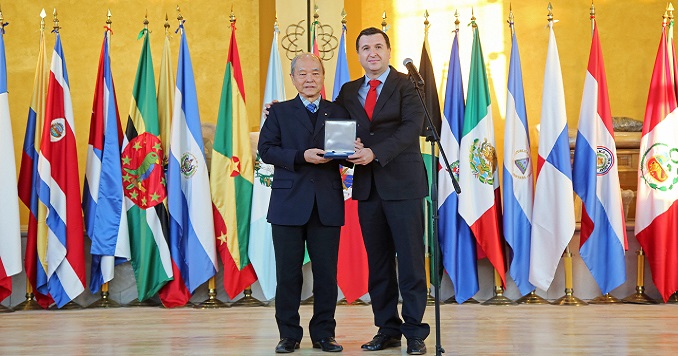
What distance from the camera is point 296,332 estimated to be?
4.07 m

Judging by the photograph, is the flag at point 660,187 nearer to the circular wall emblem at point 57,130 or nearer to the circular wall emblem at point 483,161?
the circular wall emblem at point 483,161

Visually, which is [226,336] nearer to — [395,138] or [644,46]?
[395,138]

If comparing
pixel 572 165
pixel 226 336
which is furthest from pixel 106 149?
pixel 572 165

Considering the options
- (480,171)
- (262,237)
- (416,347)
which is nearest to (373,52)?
(416,347)

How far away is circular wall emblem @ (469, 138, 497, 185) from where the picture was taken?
5945mm

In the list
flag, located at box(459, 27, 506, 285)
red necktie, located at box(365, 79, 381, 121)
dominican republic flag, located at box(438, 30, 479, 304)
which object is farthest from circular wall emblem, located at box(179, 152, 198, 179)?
red necktie, located at box(365, 79, 381, 121)

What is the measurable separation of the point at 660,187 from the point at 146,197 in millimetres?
3418

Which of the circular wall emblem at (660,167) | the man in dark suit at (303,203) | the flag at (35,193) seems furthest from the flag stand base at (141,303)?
the circular wall emblem at (660,167)

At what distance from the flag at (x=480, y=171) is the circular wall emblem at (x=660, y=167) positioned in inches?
39.2

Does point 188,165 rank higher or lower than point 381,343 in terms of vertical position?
higher

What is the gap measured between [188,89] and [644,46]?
447 centimetres

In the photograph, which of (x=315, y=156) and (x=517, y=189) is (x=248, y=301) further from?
(x=315, y=156)

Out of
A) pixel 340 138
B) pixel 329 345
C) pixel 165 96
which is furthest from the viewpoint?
pixel 165 96

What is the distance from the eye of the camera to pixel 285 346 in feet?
13.2
